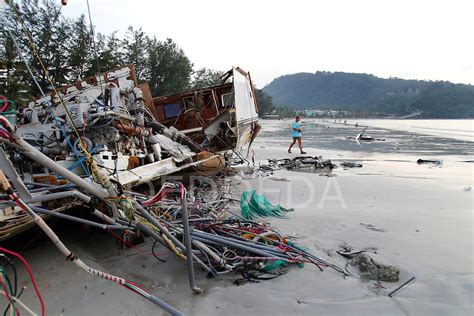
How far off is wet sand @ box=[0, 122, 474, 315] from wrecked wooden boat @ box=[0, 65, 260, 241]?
84cm

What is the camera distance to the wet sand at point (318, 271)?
2.85 meters

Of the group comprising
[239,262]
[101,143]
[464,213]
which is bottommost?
[464,213]

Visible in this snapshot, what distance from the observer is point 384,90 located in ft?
585

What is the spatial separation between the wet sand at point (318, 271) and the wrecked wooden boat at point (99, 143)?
0.84 metres

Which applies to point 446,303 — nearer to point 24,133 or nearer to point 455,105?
point 24,133

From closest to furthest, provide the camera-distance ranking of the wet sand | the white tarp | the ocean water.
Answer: the wet sand → the white tarp → the ocean water

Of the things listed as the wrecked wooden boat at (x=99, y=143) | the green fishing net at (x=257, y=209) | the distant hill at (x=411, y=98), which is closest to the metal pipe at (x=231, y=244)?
the wrecked wooden boat at (x=99, y=143)

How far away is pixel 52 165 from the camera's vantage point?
246cm

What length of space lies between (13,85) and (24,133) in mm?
10622

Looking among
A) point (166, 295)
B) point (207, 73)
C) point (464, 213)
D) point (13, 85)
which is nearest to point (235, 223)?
point (166, 295)

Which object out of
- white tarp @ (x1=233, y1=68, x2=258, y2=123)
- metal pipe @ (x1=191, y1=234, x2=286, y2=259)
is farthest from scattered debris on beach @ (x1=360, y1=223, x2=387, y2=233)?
white tarp @ (x1=233, y1=68, x2=258, y2=123)

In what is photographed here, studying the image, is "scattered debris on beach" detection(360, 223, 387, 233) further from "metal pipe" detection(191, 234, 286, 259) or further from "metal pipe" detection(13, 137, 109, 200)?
"metal pipe" detection(13, 137, 109, 200)

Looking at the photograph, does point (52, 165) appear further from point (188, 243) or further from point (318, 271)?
point (318, 271)

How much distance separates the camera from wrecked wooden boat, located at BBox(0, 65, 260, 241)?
273 centimetres
